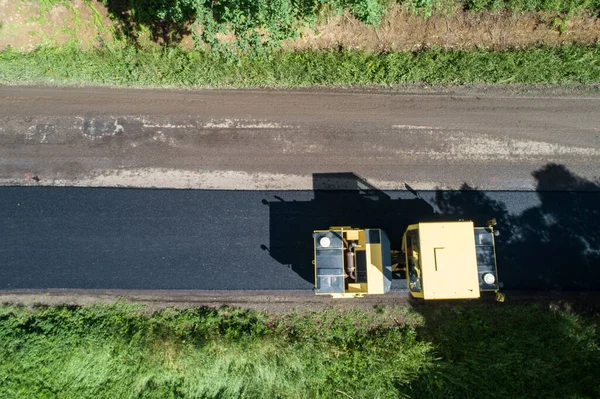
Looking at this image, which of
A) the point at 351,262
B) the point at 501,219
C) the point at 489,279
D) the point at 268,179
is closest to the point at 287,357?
the point at 351,262

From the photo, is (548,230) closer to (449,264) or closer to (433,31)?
(449,264)

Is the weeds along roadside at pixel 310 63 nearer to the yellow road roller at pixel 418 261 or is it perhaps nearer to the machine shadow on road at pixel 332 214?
the machine shadow on road at pixel 332 214

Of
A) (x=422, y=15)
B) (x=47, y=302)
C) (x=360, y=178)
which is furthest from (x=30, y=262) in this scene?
(x=422, y=15)

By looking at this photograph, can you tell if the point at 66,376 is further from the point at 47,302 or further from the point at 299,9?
the point at 299,9

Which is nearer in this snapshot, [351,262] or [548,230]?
[351,262]

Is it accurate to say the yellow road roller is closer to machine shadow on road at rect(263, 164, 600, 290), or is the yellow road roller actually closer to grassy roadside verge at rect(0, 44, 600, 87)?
machine shadow on road at rect(263, 164, 600, 290)

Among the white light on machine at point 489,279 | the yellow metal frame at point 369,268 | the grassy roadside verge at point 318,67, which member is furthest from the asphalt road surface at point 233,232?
the grassy roadside verge at point 318,67

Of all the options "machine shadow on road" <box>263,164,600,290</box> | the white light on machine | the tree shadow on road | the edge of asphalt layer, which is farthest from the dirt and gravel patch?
the edge of asphalt layer
